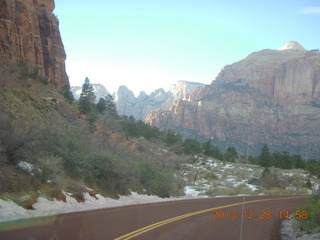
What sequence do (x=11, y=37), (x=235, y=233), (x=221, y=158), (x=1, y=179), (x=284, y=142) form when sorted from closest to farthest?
(x=235, y=233), (x=1, y=179), (x=11, y=37), (x=284, y=142), (x=221, y=158)

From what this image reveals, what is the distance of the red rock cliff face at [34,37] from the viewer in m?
53.5

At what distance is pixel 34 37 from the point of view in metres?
65.6

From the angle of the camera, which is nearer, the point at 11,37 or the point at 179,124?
the point at 11,37

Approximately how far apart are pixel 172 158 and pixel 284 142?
51.9 m

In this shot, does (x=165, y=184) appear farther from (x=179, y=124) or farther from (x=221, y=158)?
(x=179, y=124)

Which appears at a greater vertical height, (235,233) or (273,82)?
(273,82)

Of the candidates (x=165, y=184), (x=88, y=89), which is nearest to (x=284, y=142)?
(x=88, y=89)

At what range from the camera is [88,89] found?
69.2 metres

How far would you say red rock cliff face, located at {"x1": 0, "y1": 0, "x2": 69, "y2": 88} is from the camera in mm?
53466
